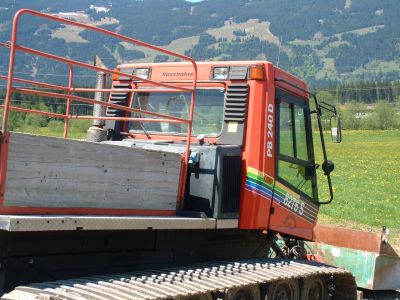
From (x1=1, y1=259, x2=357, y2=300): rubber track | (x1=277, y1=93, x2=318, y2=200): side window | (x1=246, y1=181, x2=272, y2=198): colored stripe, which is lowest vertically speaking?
(x1=1, y1=259, x2=357, y2=300): rubber track

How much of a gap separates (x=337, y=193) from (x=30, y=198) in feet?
67.5

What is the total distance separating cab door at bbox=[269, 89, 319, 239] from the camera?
7.93 metres

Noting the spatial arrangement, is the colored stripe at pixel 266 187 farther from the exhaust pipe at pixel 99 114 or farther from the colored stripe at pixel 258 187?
the exhaust pipe at pixel 99 114

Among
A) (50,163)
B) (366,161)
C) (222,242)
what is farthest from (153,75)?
(366,161)

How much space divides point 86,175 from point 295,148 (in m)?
3.41

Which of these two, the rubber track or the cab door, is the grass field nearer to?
the cab door

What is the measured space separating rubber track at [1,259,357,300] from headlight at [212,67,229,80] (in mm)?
2053

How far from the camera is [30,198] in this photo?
5.32 m

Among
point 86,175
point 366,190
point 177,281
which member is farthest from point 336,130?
point 366,190

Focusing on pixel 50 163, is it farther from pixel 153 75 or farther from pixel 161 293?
pixel 153 75

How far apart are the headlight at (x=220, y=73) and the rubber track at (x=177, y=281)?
80.8 inches

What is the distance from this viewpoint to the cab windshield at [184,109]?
26.2 ft

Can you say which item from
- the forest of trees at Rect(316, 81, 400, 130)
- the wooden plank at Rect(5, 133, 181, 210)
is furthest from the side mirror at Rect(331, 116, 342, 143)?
the forest of trees at Rect(316, 81, 400, 130)

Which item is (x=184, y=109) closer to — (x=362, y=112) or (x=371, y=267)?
(x=371, y=267)
